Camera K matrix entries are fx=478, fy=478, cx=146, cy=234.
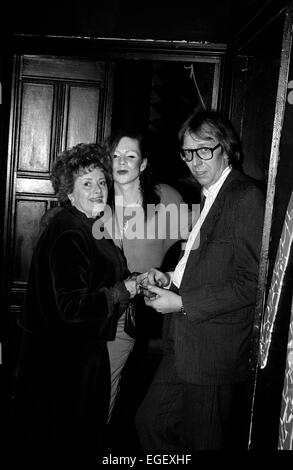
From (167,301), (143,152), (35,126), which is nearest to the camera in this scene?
(167,301)

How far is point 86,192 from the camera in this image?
2631 millimetres

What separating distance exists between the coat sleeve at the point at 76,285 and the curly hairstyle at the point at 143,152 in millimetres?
981

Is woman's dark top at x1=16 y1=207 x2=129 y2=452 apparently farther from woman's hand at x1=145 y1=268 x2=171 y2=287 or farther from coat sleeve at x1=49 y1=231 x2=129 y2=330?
woman's hand at x1=145 y1=268 x2=171 y2=287

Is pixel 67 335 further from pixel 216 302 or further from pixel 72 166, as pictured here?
pixel 72 166

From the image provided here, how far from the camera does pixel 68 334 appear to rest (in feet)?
7.84

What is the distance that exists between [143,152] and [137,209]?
0.40 metres

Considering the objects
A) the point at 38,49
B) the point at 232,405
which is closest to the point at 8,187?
the point at 38,49

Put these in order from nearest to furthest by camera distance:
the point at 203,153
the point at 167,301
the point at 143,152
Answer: the point at 167,301
the point at 203,153
the point at 143,152

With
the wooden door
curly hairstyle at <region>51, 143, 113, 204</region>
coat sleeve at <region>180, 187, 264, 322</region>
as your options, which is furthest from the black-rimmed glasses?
the wooden door

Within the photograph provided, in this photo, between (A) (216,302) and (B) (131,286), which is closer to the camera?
(A) (216,302)

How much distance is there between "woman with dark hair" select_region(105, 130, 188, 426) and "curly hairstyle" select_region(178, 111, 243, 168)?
85 centimetres

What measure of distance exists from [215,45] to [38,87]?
1417mm

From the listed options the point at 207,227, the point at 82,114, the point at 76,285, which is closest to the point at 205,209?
the point at 207,227

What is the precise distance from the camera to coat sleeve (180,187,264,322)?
2109 mm
